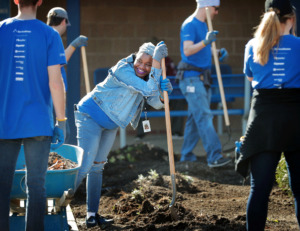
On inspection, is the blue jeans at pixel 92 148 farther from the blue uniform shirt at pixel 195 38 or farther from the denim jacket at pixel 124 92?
the blue uniform shirt at pixel 195 38

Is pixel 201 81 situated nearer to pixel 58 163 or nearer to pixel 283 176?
pixel 283 176

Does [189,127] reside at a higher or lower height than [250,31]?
lower

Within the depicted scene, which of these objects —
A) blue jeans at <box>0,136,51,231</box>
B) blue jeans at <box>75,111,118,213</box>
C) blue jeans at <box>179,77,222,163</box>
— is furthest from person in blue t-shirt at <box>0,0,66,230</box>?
blue jeans at <box>179,77,222,163</box>

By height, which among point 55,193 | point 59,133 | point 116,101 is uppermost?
point 116,101

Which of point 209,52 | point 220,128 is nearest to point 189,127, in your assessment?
point 209,52

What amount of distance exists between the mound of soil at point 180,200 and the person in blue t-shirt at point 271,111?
38.9 inches

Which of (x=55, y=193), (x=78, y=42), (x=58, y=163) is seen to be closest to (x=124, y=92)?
(x=58, y=163)

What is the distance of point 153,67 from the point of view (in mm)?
4684

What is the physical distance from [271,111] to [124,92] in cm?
135

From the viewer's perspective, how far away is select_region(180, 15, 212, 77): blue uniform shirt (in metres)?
7.19

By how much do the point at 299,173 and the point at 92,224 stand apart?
188cm

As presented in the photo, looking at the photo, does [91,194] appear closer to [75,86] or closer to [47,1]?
[75,86]

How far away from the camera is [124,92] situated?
4762mm

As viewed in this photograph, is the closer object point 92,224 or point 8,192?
point 8,192
